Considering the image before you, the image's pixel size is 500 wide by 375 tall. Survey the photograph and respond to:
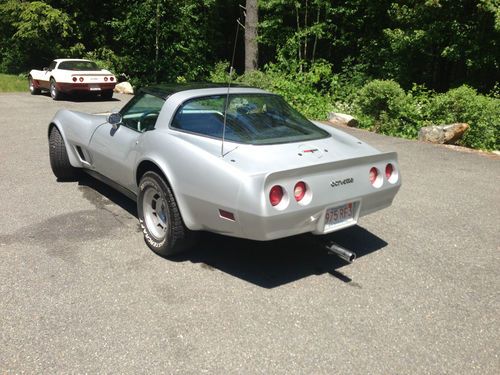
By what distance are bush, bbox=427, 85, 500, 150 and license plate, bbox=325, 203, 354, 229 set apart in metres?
6.82

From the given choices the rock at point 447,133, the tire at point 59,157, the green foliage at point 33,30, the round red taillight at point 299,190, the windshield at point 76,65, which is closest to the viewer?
the round red taillight at point 299,190

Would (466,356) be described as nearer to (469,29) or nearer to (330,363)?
(330,363)

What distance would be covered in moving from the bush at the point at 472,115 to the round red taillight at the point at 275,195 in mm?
7404

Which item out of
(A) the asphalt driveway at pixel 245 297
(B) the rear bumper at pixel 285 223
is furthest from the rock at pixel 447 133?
(B) the rear bumper at pixel 285 223

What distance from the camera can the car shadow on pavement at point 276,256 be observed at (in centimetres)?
361

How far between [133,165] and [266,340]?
2012 mm

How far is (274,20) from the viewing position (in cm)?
1716

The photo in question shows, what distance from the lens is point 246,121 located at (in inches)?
152

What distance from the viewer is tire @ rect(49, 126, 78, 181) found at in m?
5.46

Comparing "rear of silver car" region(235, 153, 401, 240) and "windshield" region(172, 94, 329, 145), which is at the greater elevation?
"windshield" region(172, 94, 329, 145)

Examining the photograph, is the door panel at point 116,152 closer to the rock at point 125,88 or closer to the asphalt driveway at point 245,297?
the asphalt driveway at point 245,297

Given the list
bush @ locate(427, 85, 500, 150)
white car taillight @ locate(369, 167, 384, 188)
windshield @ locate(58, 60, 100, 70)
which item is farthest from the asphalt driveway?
windshield @ locate(58, 60, 100, 70)

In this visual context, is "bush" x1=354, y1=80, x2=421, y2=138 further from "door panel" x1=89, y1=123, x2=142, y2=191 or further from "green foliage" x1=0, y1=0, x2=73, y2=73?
"green foliage" x1=0, y1=0, x2=73, y2=73

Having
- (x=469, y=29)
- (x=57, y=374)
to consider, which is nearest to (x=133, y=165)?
(x=57, y=374)
